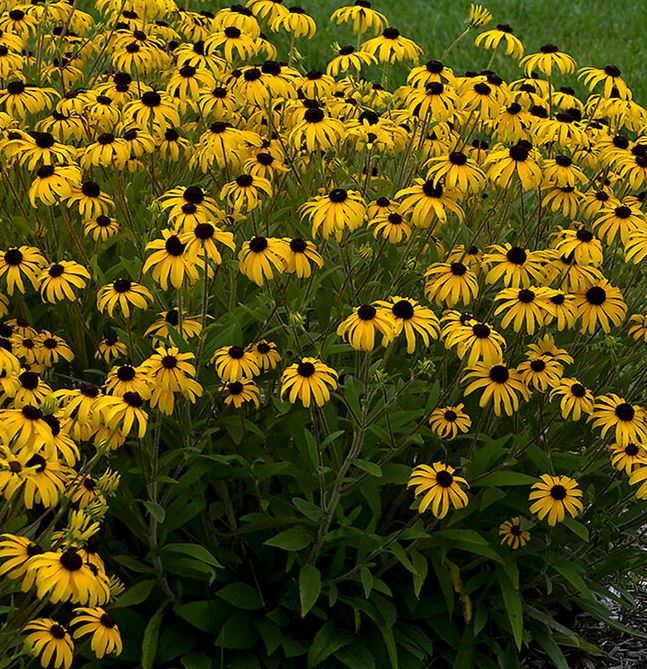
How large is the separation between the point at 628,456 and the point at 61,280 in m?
1.75

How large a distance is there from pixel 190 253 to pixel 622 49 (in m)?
6.96

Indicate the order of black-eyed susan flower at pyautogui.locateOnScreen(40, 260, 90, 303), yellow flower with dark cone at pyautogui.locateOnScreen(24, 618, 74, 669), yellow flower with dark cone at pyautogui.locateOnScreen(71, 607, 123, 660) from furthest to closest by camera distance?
black-eyed susan flower at pyautogui.locateOnScreen(40, 260, 90, 303), yellow flower with dark cone at pyautogui.locateOnScreen(71, 607, 123, 660), yellow flower with dark cone at pyautogui.locateOnScreen(24, 618, 74, 669)

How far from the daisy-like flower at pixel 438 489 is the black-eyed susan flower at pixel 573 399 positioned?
377mm

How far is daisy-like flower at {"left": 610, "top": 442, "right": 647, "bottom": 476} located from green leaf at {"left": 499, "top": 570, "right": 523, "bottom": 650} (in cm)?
51

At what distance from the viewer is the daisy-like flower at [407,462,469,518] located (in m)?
3.11

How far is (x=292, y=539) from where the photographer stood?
3311mm

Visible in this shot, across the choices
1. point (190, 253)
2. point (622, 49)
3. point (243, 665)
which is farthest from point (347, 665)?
point (622, 49)

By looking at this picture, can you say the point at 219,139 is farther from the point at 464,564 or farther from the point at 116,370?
the point at 464,564

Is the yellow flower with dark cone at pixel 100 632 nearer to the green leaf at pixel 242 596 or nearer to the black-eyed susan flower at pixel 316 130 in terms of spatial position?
the green leaf at pixel 242 596

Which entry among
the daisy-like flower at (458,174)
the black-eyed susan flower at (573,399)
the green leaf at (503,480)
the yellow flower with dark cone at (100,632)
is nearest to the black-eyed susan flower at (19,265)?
the yellow flower with dark cone at (100,632)

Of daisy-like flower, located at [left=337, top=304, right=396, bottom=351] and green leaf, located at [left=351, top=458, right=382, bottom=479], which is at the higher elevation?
daisy-like flower, located at [left=337, top=304, right=396, bottom=351]

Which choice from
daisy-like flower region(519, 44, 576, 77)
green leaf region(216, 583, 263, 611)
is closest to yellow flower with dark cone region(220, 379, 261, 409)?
green leaf region(216, 583, 263, 611)

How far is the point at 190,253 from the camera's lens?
10.1ft

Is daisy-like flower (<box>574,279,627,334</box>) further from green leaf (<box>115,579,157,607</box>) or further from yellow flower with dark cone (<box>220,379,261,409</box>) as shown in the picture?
green leaf (<box>115,579,157,607</box>)
